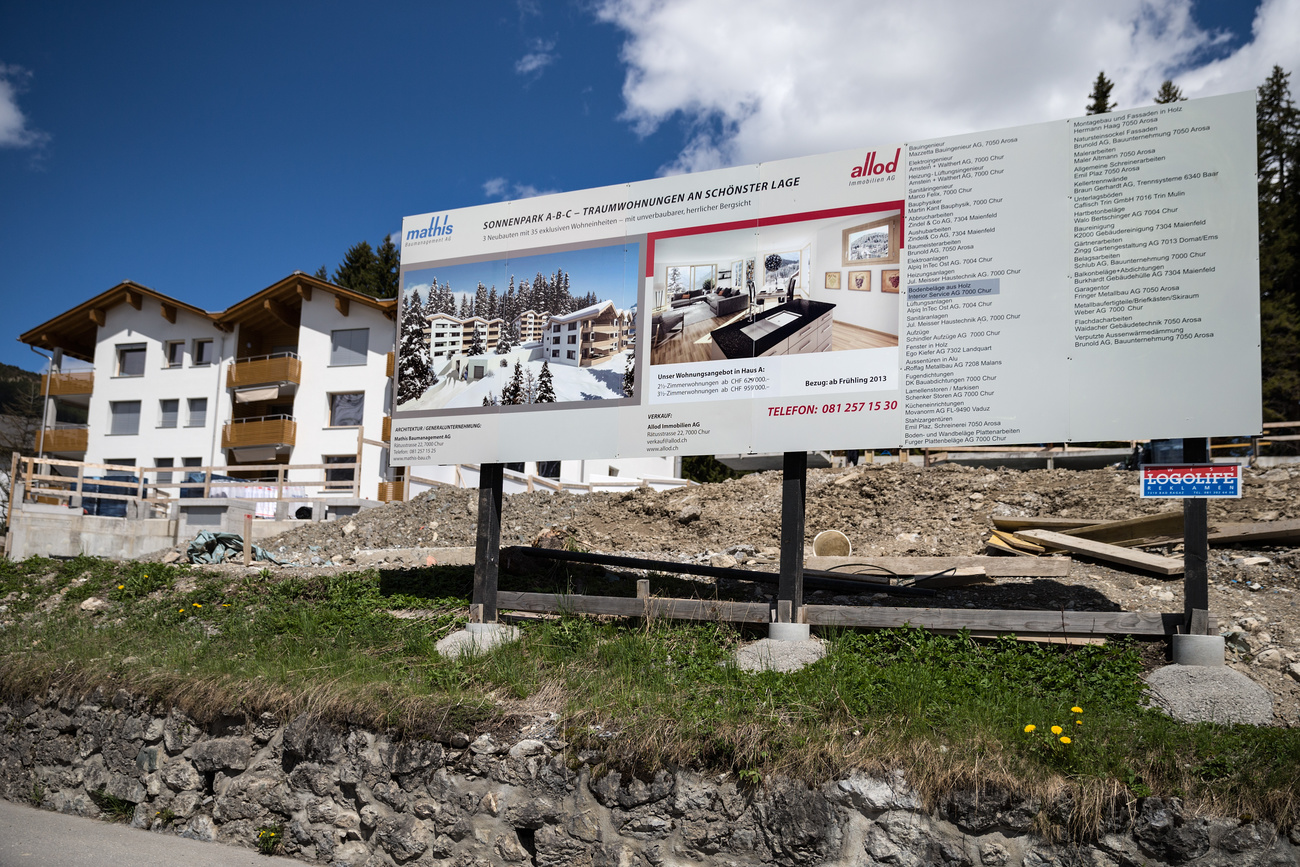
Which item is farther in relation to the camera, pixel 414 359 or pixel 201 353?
pixel 201 353

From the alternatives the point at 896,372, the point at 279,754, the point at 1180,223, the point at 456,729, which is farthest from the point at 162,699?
the point at 1180,223

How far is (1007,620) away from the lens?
6.94 m

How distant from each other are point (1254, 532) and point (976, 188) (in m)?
5.94

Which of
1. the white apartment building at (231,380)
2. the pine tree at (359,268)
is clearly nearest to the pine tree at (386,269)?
the pine tree at (359,268)

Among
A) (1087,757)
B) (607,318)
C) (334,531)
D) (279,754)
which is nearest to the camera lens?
(1087,757)

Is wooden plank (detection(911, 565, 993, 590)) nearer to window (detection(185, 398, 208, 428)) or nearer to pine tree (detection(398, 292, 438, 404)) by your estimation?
pine tree (detection(398, 292, 438, 404))

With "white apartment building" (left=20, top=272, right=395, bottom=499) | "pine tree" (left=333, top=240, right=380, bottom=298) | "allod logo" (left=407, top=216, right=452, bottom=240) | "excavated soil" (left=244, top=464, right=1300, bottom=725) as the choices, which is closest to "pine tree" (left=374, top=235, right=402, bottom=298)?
A: "pine tree" (left=333, top=240, right=380, bottom=298)

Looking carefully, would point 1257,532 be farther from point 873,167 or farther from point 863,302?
point 873,167

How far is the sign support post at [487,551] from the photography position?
28.1ft

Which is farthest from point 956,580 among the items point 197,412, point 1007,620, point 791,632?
point 197,412

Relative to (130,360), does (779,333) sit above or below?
below

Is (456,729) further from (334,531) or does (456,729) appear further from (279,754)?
(334,531)

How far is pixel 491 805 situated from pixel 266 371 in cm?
3077

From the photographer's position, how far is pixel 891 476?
16.7 m
